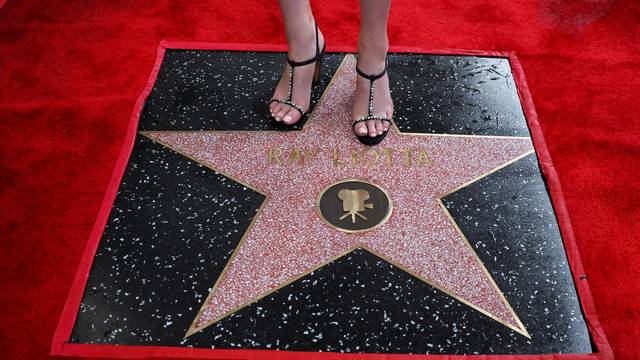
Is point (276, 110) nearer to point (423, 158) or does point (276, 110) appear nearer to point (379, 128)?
point (379, 128)

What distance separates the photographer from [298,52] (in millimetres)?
1245

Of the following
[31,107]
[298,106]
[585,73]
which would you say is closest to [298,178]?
[298,106]

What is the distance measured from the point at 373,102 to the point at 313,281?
0.50 meters

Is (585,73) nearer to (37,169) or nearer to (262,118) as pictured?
(262,118)

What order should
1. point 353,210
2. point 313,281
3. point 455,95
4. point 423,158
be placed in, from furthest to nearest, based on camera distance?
point 455,95 < point 423,158 < point 353,210 < point 313,281

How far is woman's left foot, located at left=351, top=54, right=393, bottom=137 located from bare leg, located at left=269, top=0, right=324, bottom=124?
134 millimetres

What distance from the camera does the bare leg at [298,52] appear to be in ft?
3.89

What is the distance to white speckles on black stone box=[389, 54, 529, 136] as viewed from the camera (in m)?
1.28

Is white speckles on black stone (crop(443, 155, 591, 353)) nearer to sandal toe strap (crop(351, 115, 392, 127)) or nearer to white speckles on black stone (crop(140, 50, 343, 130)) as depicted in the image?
sandal toe strap (crop(351, 115, 392, 127))

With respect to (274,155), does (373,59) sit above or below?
above

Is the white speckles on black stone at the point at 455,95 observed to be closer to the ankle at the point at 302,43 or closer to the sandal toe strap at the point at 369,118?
the sandal toe strap at the point at 369,118

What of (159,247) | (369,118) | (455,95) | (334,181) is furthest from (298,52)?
(159,247)

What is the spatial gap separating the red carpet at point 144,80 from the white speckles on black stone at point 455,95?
3.1 inches

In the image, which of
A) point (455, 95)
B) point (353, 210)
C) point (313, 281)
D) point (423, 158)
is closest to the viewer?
point (313, 281)
